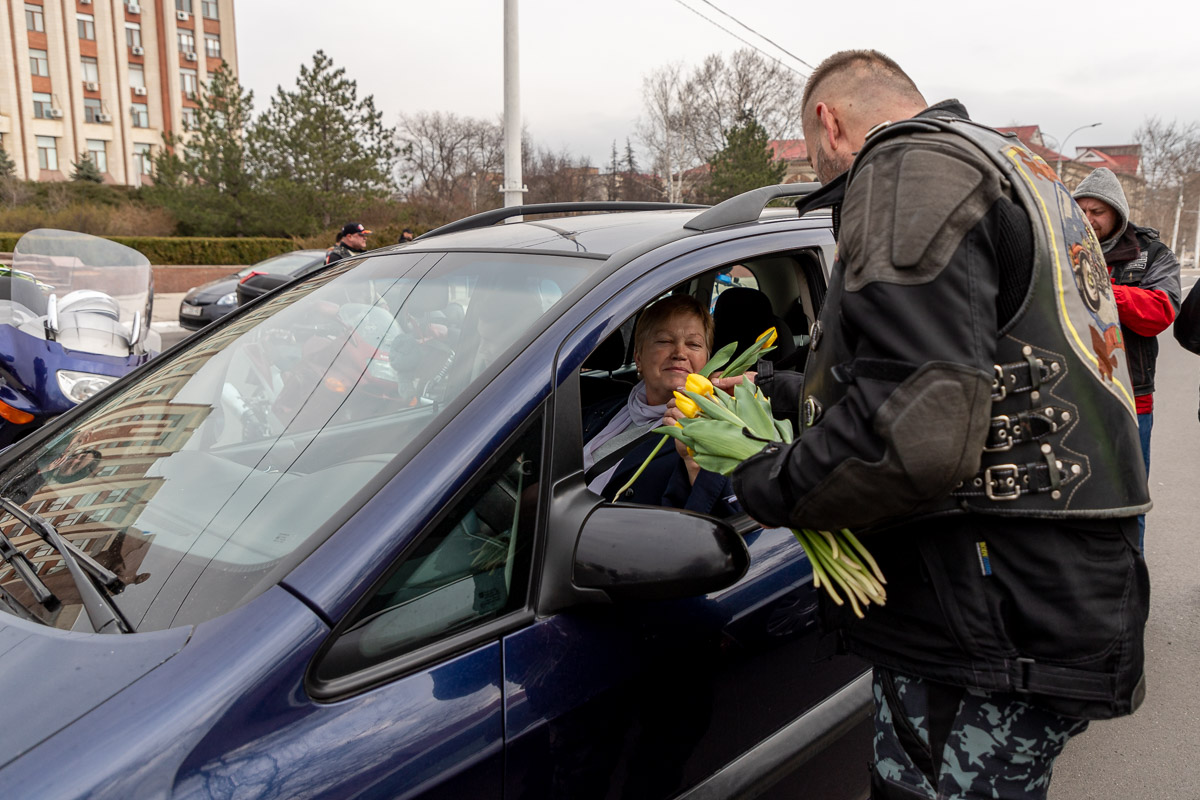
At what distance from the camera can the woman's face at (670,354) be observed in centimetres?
258

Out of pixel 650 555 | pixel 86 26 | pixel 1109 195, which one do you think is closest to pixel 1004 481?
pixel 650 555

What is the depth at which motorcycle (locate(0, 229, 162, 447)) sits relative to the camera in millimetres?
3930

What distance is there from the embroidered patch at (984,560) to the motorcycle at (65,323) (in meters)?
4.02

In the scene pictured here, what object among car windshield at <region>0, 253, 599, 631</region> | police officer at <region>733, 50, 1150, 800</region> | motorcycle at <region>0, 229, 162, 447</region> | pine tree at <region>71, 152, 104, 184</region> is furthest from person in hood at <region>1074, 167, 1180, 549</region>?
pine tree at <region>71, 152, 104, 184</region>

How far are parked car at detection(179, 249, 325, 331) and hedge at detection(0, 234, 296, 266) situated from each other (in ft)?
34.5

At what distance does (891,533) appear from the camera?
1.49m

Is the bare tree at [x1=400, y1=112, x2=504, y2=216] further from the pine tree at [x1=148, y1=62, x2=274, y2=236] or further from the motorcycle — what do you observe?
the motorcycle

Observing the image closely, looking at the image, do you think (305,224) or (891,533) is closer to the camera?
(891,533)

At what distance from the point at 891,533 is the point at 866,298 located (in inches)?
17.3

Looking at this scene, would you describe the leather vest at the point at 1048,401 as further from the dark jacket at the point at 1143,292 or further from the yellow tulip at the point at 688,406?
the dark jacket at the point at 1143,292

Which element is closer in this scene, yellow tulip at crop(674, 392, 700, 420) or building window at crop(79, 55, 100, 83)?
yellow tulip at crop(674, 392, 700, 420)

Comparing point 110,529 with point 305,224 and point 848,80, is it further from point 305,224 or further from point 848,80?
point 305,224

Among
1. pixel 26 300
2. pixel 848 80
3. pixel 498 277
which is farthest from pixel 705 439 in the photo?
pixel 26 300

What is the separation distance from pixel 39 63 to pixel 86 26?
3.91 metres
